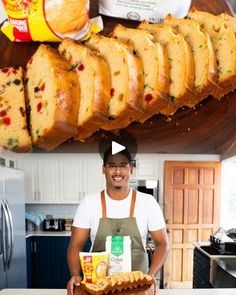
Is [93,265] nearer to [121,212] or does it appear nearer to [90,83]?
[121,212]

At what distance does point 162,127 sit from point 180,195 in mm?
244

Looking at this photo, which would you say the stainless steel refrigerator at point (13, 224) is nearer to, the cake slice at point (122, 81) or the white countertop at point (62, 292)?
the white countertop at point (62, 292)

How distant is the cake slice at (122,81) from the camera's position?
1.00 metres

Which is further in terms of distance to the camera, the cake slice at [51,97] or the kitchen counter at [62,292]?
the kitchen counter at [62,292]

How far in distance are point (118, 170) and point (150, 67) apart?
1.16ft

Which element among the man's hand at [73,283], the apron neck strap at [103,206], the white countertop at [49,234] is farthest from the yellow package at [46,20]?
the man's hand at [73,283]

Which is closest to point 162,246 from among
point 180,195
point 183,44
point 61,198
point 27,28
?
point 180,195

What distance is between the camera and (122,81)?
100 cm

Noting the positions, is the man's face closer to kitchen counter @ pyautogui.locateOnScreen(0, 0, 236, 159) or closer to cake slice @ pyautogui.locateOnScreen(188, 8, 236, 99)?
kitchen counter @ pyautogui.locateOnScreen(0, 0, 236, 159)

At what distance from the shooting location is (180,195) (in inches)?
43.0

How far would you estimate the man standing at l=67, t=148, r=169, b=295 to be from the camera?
1.04 metres

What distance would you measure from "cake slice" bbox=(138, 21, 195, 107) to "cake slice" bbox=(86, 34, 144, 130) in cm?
11
